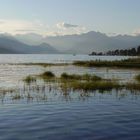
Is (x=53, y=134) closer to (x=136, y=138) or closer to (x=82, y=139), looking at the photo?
(x=82, y=139)

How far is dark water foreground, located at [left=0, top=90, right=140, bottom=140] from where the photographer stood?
62.0 feet

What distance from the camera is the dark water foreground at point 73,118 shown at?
18.9 metres

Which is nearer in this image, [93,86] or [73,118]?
[73,118]

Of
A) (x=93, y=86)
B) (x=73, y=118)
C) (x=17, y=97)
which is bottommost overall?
(x=73, y=118)

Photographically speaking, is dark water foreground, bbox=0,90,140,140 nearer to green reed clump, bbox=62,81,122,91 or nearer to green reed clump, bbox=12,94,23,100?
green reed clump, bbox=12,94,23,100

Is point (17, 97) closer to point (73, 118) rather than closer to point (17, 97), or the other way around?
point (17, 97)

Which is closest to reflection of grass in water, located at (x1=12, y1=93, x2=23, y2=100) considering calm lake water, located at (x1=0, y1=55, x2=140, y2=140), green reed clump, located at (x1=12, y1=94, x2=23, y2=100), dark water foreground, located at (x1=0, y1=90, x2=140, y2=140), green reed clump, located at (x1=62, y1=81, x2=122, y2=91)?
green reed clump, located at (x1=12, y1=94, x2=23, y2=100)

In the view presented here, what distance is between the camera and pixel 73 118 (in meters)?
23.3

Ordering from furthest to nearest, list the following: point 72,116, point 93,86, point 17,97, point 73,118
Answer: point 93,86, point 17,97, point 72,116, point 73,118

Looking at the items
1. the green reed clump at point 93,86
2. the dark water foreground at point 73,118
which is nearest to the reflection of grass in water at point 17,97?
the dark water foreground at point 73,118

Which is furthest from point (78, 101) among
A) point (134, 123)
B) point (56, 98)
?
point (134, 123)

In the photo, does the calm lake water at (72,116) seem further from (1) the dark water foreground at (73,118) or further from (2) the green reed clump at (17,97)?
(2) the green reed clump at (17,97)

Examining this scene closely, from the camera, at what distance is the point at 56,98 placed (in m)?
31.6

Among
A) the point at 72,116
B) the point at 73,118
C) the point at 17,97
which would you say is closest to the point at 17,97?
the point at 17,97
